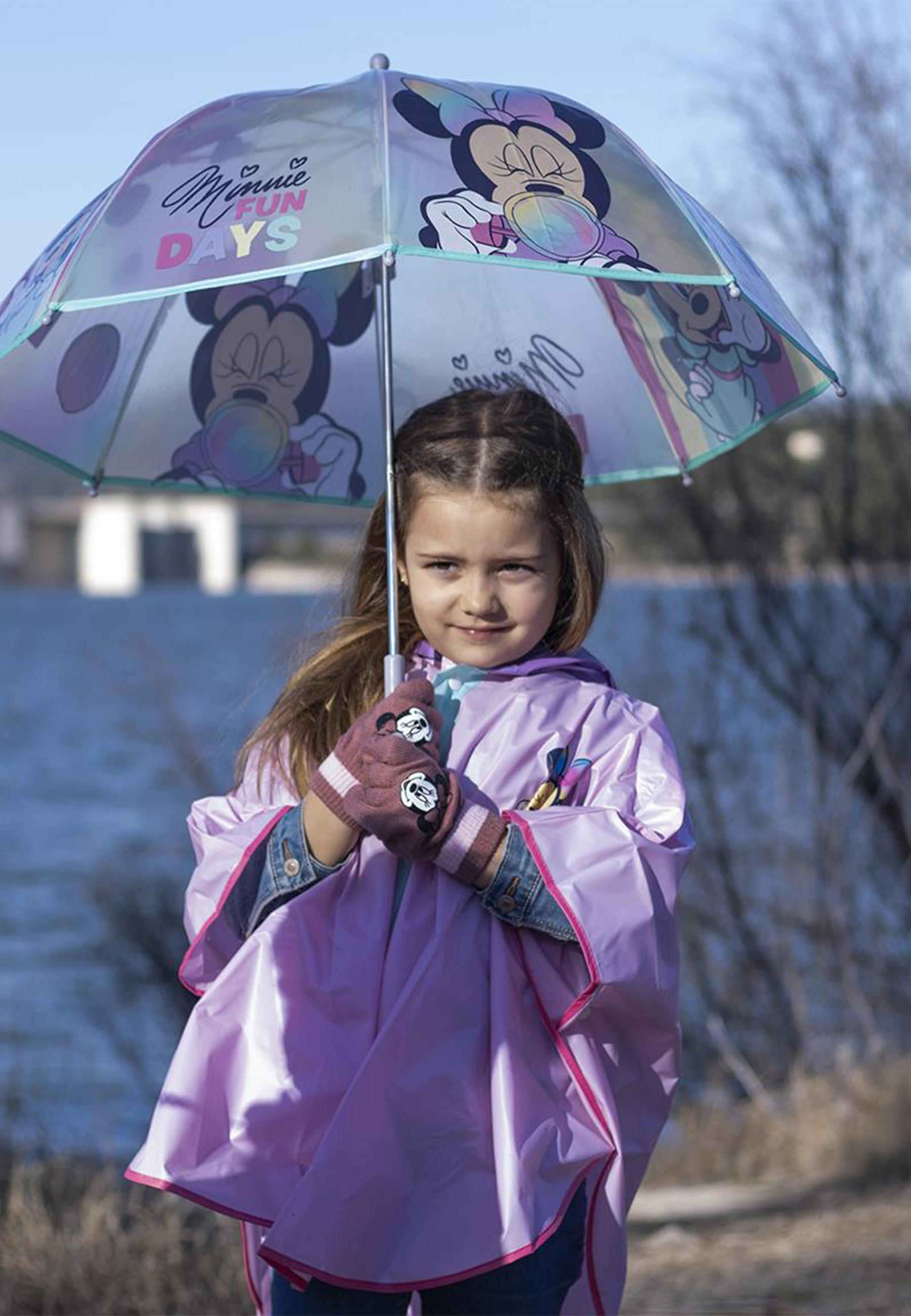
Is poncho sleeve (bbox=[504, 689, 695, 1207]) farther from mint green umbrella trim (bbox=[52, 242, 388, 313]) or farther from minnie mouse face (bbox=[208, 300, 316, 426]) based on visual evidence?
minnie mouse face (bbox=[208, 300, 316, 426])

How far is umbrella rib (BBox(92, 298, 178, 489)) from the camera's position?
2.96 metres

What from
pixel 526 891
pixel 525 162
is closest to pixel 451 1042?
pixel 526 891

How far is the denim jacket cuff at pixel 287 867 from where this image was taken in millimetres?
2352

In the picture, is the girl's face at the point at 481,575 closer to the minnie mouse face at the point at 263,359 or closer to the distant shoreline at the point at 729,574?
the minnie mouse face at the point at 263,359

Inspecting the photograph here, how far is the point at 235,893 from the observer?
7.91ft

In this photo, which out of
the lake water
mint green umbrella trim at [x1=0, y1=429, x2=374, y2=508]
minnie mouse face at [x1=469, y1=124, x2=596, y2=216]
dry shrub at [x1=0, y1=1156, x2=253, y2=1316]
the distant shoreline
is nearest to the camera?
minnie mouse face at [x1=469, y1=124, x2=596, y2=216]

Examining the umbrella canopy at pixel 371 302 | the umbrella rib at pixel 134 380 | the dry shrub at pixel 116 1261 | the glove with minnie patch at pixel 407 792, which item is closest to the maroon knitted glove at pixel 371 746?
the glove with minnie patch at pixel 407 792

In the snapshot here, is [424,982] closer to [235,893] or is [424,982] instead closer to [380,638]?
[235,893]

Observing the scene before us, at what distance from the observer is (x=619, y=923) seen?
228 cm

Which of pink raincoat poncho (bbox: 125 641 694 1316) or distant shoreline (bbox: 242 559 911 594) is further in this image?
distant shoreline (bbox: 242 559 911 594)

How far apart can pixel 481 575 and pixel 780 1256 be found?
9.63ft

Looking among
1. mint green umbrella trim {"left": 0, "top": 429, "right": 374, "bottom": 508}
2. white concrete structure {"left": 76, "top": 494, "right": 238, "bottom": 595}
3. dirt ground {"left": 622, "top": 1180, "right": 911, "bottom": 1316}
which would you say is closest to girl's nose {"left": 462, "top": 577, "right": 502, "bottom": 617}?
mint green umbrella trim {"left": 0, "top": 429, "right": 374, "bottom": 508}

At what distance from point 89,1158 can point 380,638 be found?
309 centimetres

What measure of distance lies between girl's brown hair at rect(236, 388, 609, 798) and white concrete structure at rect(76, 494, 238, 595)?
159 feet
